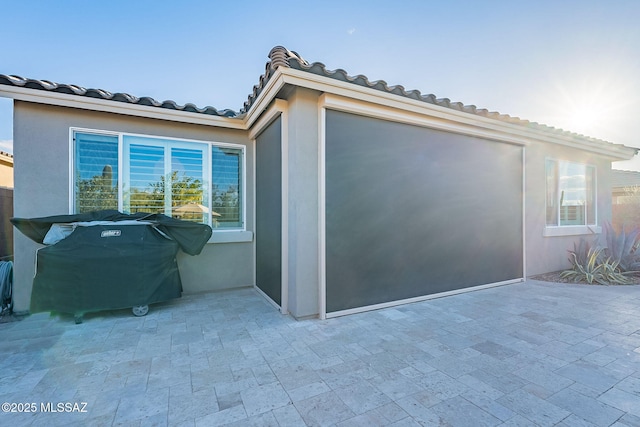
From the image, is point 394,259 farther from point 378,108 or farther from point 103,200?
point 103,200

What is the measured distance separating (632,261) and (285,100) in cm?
878

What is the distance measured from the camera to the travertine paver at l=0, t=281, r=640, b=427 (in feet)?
6.92

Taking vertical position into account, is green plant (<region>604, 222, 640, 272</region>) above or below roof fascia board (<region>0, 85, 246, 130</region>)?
below

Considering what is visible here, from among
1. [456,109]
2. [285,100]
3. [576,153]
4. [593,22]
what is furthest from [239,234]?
[576,153]

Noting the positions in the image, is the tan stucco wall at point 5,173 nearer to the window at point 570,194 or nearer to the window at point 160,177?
the window at point 160,177

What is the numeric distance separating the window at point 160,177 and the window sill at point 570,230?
23.4ft

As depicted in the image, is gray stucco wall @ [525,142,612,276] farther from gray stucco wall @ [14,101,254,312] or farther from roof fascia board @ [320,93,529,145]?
gray stucco wall @ [14,101,254,312]

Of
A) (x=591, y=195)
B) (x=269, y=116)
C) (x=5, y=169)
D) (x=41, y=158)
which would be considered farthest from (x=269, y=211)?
(x=5, y=169)

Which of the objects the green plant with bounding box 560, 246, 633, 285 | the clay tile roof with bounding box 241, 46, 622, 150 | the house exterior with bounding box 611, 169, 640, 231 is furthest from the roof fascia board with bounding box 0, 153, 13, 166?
the house exterior with bounding box 611, 169, 640, 231

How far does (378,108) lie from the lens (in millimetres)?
4348

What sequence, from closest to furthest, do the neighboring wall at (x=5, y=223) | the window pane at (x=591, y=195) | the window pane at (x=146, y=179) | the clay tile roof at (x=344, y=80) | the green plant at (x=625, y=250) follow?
the clay tile roof at (x=344, y=80) < the window pane at (x=146, y=179) < the neighboring wall at (x=5, y=223) < the green plant at (x=625, y=250) < the window pane at (x=591, y=195)

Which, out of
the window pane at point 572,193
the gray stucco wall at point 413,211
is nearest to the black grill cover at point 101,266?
the gray stucco wall at point 413,211

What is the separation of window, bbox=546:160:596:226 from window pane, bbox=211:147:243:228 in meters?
7.24

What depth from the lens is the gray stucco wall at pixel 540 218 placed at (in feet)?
21.0
